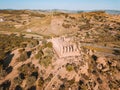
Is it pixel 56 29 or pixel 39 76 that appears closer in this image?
pixel 39 76

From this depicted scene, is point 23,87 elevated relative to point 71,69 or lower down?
lower down

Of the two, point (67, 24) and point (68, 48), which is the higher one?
point (68, 48)

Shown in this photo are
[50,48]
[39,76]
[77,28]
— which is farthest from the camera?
[77,28]

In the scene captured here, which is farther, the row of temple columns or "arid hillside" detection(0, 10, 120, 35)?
"arid hillside" detection(0, 10, 120, 35)

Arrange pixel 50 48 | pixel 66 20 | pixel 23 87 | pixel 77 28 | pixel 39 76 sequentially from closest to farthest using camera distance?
pixel 23 87, pixel 39 76, pixel 50 48, pixel 77 28, pixel 66 20

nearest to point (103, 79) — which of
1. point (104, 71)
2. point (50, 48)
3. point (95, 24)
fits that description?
point (104, 71)

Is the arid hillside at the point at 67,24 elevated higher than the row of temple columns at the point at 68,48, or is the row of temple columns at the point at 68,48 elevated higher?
the row of temple columns at the point at 68,48

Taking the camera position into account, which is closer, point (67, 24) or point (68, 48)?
point (68, 48)

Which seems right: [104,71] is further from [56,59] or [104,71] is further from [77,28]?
[77,28]

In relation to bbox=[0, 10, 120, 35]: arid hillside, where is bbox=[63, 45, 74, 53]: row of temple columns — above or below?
above

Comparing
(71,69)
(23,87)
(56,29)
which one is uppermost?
(71,69)

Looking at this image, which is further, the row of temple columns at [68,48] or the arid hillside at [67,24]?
the arid hillside at [67,24]
